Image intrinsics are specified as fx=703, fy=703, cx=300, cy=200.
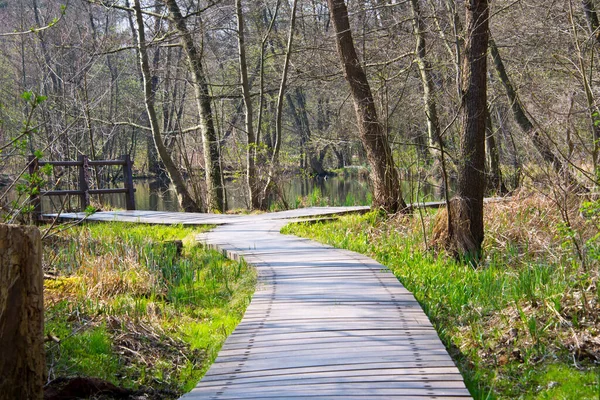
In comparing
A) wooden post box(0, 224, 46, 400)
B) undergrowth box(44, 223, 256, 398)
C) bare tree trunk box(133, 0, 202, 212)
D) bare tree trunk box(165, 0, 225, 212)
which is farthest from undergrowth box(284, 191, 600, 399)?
bare tree trunk box(165, 0, 225, 212)

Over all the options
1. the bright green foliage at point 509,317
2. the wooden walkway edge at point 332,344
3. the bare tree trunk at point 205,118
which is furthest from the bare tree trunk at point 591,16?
the bare tree trunk at point 205,118

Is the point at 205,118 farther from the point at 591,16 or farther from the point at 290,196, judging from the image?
the point at 591,16

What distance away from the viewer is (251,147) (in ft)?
49.7

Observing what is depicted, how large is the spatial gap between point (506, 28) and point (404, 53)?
2354 millimetres

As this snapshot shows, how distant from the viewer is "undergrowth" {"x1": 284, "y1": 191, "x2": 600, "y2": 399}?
4.60 metres

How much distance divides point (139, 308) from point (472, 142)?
4.36 m

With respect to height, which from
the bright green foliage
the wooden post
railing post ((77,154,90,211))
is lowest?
the bright green foliage

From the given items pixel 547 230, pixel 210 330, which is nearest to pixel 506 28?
pixel 547 230

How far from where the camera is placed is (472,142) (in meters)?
8.24

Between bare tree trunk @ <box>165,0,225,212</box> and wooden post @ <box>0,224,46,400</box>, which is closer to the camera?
wooden post @ <box>0,224,46,400</box>

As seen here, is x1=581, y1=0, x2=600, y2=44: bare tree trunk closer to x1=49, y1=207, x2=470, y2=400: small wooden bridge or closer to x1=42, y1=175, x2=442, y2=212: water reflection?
x1=42, y1=175, x2=442, y2=212: water reflection

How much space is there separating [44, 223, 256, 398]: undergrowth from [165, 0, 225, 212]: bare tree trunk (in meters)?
7.56

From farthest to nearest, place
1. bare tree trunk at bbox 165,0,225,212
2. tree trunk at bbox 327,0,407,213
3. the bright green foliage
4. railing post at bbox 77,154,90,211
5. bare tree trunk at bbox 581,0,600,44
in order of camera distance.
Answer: bare tree trunk at bbox 165,0,225,212, railing post at bbox 77,154,90,211, tree trunk at bbox 327,0,407,213, bare tree trunk at bbox 581,0,600,44, the bright green foliage

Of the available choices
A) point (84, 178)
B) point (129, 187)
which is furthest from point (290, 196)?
point (84, 178)
